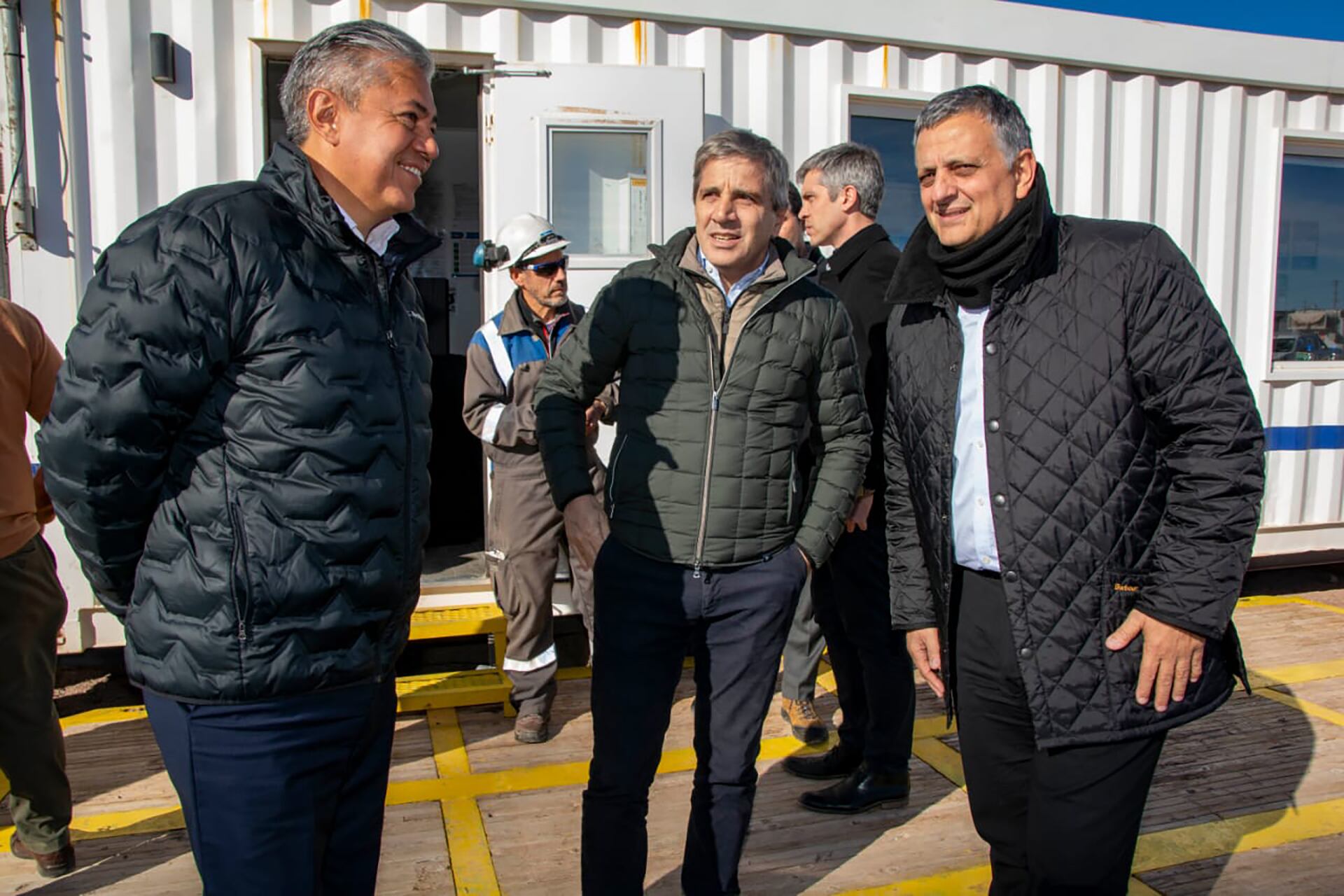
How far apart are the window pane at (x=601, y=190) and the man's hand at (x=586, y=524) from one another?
2.33 m

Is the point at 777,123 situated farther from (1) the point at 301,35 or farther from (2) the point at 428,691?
(2) the point at 428,691

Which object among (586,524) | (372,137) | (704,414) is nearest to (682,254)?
(704,414)

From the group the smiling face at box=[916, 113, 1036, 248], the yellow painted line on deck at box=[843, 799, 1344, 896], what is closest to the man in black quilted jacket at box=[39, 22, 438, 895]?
the smiling face at box=[916, 113, 1036, 248]

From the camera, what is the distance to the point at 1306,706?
437cm

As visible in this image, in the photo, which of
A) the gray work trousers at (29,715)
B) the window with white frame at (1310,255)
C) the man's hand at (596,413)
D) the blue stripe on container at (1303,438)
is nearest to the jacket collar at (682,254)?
the man's hand at (596,413)

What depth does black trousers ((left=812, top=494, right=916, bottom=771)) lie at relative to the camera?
329cm

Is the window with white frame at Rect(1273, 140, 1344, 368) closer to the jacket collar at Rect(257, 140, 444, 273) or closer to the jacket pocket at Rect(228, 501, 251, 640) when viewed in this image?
the jacket collar at Rect(257, 140, 444, 273)

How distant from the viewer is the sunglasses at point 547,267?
3979 millimetres

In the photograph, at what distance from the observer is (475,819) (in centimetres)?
336

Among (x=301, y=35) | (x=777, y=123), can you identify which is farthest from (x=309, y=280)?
(x=777, y=123)

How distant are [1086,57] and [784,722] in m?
4.00

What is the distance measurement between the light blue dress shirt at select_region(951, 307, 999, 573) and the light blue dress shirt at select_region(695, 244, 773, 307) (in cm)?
59

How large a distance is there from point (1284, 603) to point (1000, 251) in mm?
5256

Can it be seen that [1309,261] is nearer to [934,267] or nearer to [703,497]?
[934,267]
